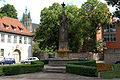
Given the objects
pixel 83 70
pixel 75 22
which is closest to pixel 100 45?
pixel 75 22

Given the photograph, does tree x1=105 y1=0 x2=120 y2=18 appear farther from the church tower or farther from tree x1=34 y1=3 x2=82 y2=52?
the church tower

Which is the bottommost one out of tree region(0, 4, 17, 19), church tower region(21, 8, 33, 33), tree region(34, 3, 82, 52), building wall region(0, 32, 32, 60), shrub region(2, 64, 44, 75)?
shrub region(2, 64, 44, 75)

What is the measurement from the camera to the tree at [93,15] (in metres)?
34.2

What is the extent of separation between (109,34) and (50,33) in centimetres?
1866

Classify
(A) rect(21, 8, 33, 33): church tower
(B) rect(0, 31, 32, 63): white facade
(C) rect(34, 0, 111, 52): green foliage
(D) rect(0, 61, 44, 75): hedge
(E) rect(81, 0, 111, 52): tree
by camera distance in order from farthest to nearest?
(A) rect(21, 8, 33, 33): church tower → (B) rect(0, 31, 32, 63): white facade → (C) rect(34, 0, 111, 52): green foliage → (E) rect(81, 0, 111, 52): tree → (D) rect(0, 61, 44, 75): hedge

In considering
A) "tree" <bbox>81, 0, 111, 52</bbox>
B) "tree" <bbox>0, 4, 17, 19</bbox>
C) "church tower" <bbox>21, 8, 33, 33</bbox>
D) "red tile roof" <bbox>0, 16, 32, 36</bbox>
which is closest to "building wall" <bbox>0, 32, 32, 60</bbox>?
"red tile roof" <bbox>0, 16, 32, 36</bbox>

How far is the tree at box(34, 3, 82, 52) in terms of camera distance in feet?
119

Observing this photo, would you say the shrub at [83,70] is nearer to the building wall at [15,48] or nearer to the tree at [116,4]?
the tree at [116,4]

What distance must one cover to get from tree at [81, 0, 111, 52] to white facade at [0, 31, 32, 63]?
1620 cm

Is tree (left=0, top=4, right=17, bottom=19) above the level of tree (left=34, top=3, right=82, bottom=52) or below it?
above

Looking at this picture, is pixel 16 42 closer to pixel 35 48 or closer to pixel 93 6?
pixel 35 48

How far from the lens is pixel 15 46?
126 ft

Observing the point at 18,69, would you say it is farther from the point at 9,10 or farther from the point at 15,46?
the point at 9,10

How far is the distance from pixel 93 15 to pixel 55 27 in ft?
30.8
